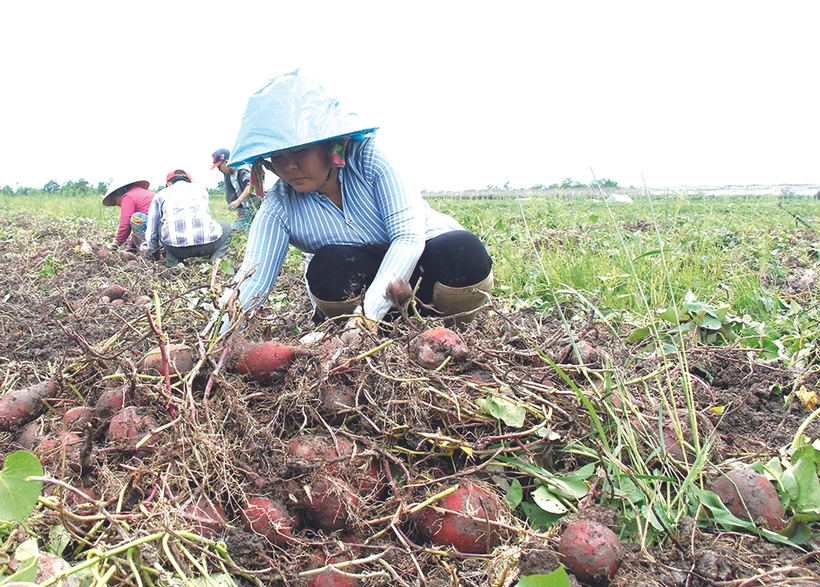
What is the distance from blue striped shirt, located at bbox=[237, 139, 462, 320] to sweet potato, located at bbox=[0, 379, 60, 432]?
0.70m

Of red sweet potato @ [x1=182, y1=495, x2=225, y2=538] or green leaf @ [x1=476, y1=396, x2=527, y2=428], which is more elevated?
green leaf @ [x1=476, y1=396, x2=527, y2=428]

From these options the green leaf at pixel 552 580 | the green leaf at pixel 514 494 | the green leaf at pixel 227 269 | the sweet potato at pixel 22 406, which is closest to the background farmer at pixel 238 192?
the green leaf at pixel 227 269

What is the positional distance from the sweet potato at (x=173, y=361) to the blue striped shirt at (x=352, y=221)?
1.89 ft

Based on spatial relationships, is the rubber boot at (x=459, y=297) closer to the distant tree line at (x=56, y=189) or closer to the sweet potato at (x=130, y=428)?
the sweet potato at (x=130, y=428)

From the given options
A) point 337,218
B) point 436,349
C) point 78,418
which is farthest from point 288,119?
point 78,418

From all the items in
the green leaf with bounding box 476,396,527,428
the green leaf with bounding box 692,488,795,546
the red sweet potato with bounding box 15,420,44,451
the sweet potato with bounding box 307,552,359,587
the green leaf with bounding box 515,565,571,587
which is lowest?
the green leaf with bounding box 692,488,795,546

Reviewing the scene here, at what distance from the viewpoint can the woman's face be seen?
2102mm

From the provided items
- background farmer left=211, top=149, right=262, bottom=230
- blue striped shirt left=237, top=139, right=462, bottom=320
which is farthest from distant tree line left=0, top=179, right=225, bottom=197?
blue striped shirt left=237, top=139, right=462, bottom=320

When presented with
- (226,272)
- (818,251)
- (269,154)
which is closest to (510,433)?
(269,154)

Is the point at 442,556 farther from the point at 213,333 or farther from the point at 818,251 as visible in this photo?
the point at 818,251

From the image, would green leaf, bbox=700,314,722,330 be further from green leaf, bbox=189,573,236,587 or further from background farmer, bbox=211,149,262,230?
background farmer, bbox=211,149,262,230

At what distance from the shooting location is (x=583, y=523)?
1219mm

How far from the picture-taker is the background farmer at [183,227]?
5.60 meters

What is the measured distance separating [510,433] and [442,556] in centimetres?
32
